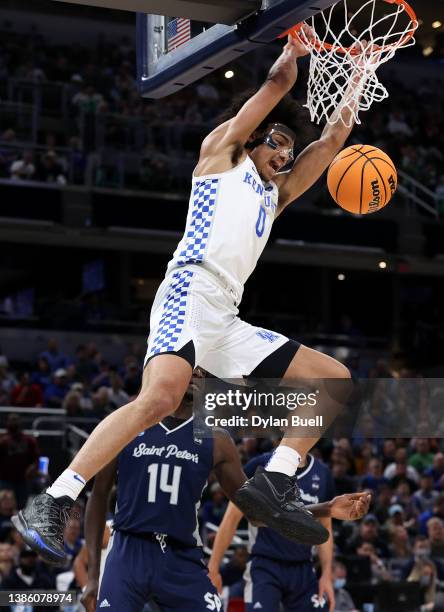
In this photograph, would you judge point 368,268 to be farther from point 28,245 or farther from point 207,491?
point 207,491

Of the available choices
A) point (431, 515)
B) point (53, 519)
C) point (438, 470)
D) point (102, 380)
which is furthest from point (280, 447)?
point (102, 380)

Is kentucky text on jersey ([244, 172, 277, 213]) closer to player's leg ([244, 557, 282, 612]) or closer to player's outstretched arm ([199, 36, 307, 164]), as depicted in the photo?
player's outstretched arm ([199, 36, 307, 164])

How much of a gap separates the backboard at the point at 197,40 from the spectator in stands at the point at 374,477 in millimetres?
10004

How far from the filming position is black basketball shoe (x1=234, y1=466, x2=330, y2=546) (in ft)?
19.1

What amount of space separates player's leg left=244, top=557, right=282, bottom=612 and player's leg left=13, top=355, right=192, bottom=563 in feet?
12.5

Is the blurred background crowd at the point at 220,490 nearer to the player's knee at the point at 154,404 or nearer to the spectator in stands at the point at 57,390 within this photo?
the spectator in stands at the point at 57,390

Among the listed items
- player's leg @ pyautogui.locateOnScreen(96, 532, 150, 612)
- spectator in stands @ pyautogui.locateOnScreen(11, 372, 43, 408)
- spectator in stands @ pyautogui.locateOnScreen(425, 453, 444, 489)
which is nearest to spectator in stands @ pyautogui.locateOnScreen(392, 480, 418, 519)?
spectator in stands @ pyautogui.locateOnScreen(425, 453, 444, 489)

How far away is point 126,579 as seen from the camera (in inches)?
262

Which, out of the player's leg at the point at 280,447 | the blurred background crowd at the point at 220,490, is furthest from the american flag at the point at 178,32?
the blurred background crowd at the point at 220,490

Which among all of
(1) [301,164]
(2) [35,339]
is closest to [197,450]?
(1) [301,164]

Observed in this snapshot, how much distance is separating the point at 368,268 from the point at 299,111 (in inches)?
776

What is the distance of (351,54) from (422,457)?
11.5 metres

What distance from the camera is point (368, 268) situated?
85.7 ft

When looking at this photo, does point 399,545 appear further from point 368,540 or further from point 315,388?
point 315,388
